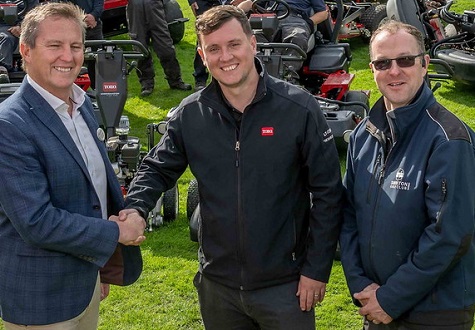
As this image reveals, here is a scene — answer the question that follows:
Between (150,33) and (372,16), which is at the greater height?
(150,33)

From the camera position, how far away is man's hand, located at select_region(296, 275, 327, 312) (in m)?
2.90

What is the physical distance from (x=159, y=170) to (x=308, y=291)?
30.0 inches

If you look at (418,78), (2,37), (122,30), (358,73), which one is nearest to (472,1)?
(358,73)

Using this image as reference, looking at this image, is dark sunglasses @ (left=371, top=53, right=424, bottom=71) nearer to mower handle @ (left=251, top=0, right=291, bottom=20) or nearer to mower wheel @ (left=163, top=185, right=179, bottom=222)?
mower wheel @ (left=163, top=185, right=179, bottom=222)

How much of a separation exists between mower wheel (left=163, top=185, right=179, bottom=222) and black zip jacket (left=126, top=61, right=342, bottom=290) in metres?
2.50

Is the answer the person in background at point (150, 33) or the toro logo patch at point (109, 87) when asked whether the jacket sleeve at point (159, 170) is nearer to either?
the toro logo patch at point (109, 87)

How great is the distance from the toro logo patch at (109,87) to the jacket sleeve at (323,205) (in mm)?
3269

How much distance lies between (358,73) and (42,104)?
22.4 ft

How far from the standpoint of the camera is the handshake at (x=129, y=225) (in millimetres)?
2843

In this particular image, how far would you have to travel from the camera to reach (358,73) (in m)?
9.16

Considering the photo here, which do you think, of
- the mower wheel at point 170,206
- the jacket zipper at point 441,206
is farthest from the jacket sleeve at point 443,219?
the mower wheel at point 170,206

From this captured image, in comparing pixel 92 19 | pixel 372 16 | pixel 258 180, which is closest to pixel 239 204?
pixel 258 180

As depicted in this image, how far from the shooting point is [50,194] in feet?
8.82

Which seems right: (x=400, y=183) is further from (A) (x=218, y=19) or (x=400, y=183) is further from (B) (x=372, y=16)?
(B) (x=372, y=16)
